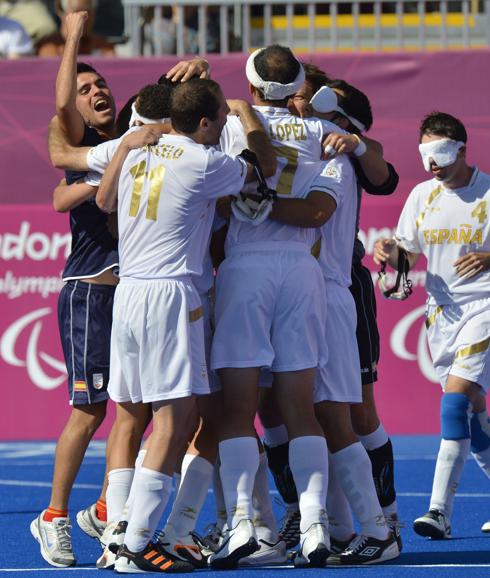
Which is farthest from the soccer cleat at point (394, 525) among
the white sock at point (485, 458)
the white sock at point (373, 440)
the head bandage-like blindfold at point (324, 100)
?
the head bandage-like blindfold at point (324, 100)

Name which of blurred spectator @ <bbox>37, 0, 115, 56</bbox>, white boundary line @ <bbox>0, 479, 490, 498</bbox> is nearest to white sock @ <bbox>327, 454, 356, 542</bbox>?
white boundary line @ <bbox>0, 479, 490, 498</bbox>

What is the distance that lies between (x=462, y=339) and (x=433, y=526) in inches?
43.2

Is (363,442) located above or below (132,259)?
below

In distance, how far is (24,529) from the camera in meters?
7.26

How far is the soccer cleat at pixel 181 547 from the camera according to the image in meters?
5.88

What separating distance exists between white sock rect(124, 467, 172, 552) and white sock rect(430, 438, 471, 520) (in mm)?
1913

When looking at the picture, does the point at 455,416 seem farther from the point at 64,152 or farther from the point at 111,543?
the point at 64,152

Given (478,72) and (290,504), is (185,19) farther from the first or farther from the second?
(290,504)

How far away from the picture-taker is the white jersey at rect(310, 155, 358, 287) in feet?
20.3

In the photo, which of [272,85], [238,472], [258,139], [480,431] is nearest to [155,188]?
[258,139]

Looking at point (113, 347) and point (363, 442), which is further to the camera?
point (363, 442)

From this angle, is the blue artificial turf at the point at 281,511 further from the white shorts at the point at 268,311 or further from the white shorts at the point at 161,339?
the white shorts at the point at 268,311

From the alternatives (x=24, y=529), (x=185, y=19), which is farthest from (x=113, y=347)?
(x=185, y=19)

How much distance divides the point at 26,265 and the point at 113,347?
5914 mm
